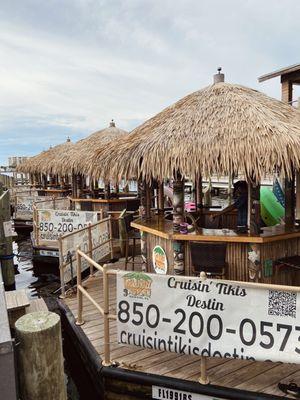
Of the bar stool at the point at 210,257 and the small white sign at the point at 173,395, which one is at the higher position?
the bar stool at the point at 210,257

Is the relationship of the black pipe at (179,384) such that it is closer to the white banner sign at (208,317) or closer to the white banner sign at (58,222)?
the white banner sign at (208,317)

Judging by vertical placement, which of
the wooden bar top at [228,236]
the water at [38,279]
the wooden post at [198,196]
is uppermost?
the wooden post at [198,196]

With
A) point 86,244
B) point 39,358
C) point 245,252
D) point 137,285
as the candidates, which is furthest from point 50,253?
point 39,358

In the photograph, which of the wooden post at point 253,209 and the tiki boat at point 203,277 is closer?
the tiki boat at point 203,277

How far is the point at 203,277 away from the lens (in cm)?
389

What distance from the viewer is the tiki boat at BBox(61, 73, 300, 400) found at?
12.6 ft

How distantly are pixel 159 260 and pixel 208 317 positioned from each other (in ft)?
10.1

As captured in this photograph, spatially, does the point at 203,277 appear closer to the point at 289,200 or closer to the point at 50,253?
the point at 289,200

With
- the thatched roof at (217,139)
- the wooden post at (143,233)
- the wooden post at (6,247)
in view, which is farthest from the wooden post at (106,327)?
the wooden post at (6,247)

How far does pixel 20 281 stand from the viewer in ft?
38.7

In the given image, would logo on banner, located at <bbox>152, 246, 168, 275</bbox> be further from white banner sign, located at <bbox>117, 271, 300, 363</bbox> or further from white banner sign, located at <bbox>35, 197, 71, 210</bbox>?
white banner sign, located at <bbox>35, 197, 71, 210</bbox>

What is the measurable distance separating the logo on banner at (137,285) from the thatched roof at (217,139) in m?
2.20

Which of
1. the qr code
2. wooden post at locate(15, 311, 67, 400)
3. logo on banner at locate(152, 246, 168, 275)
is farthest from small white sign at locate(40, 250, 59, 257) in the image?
the qr code

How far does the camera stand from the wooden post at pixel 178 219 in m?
6.27
